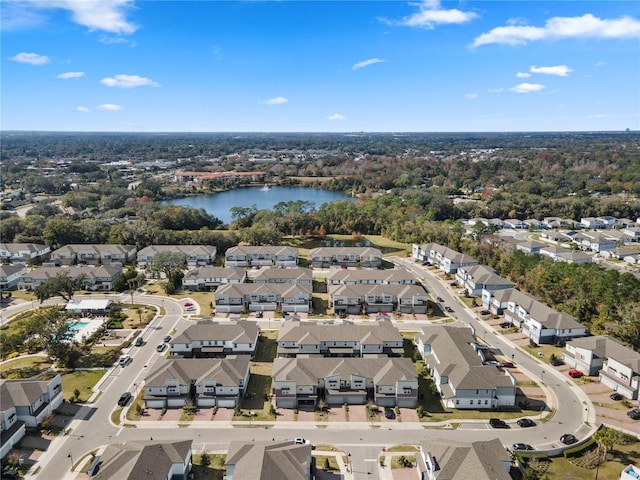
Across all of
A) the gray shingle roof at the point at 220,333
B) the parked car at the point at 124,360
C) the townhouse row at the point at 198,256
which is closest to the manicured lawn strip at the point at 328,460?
the gray shingle roof at the point at 220,333

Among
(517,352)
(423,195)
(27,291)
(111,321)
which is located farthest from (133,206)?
Answer: (517,352)

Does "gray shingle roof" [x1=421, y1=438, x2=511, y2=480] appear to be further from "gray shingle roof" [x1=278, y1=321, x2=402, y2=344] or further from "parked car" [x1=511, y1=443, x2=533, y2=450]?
"gray shingle roof" [x1=278, y1=321, x2=402, y2=344]

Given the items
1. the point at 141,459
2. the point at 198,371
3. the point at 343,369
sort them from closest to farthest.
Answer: the point at 141,459 → the point at 198,371 → the point at 343,369

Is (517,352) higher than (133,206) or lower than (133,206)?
lower

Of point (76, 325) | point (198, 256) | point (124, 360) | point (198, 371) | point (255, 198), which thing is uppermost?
point (255, 198)

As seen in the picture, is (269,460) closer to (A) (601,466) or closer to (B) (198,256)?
(A) (601,466)

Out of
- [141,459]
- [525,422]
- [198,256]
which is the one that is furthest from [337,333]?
[198,256]

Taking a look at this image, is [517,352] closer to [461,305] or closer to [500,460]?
[461,305]
